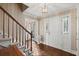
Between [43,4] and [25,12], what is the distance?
30 centimetres

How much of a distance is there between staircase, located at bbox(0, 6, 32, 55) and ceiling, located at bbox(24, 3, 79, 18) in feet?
0.79

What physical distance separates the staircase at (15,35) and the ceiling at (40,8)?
241 millimetres

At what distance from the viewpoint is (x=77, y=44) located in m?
1.88

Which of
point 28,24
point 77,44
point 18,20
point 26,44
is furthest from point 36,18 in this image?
point 77,44

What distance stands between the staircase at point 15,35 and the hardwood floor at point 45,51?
0.09 metres

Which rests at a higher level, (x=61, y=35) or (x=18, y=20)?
(x=18, y=20)

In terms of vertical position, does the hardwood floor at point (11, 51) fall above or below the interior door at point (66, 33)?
below

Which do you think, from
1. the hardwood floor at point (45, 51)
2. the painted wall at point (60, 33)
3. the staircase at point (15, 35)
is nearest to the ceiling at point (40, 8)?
the painted wall at point (60, 33)

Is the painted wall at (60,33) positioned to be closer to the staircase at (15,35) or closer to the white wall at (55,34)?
the white wall at (55,34)

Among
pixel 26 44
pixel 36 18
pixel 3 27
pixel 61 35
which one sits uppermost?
pixel 36 18

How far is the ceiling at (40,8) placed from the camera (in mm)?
1908

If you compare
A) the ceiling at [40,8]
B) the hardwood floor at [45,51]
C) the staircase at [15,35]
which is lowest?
the hardwood floor at [45,51]

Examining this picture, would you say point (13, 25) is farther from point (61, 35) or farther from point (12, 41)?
point (61, 35)

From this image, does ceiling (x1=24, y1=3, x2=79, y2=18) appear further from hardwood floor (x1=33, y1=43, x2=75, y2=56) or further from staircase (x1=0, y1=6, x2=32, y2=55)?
hardwood floor (x1=33, y1=43, x2=75, y2=56)
